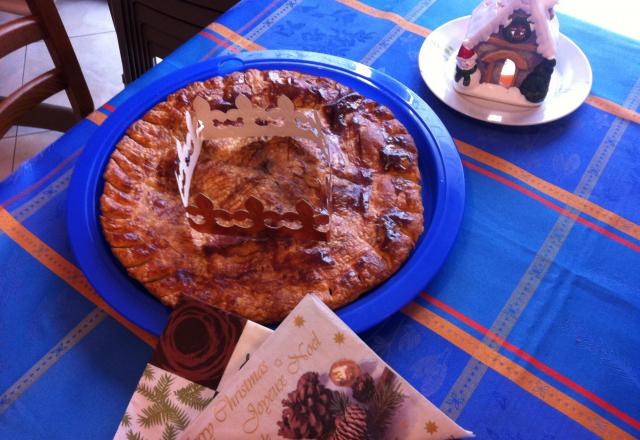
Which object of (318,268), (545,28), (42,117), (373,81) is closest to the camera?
(318,268)

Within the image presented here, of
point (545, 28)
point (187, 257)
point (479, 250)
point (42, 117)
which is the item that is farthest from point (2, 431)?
point (42, 117)

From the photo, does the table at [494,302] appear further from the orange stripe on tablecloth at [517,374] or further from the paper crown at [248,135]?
the paper crown at [248,135]

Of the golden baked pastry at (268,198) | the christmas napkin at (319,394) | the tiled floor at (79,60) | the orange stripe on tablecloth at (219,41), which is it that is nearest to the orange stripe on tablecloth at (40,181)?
the golden baked pastry at (268,198)

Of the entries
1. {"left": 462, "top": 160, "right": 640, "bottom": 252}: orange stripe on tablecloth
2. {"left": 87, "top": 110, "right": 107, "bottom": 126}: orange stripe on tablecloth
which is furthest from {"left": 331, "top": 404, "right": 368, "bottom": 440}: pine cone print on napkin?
{"left": 87, "top": 110, "right": 107, "bottom": 126}: orange stripe on tablecloth

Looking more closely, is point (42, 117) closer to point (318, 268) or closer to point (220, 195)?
point (220, 195)

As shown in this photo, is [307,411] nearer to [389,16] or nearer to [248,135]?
[248,135]
